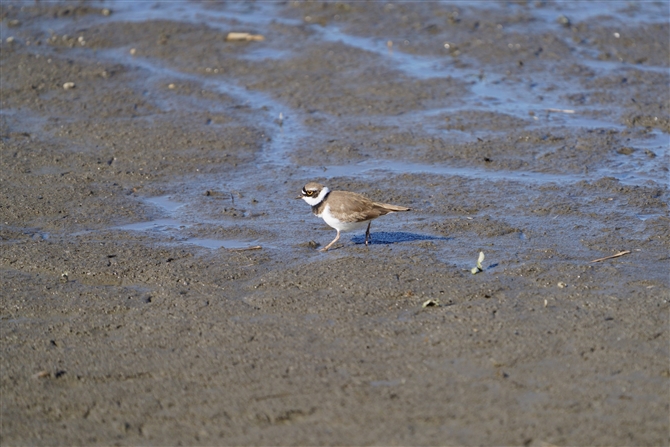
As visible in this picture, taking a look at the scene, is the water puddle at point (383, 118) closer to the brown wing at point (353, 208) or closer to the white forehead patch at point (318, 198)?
the brown wing at point (353, 208)

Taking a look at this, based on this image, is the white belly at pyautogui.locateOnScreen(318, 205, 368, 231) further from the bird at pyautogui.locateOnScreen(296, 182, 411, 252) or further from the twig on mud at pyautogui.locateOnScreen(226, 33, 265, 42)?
the twig on mud at pyautogui.locateOnScreen(226, 33, 265, 42)

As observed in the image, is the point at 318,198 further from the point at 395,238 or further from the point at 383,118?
the point at 383,118

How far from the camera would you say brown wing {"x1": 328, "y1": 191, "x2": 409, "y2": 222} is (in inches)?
306

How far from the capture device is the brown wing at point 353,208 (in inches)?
306

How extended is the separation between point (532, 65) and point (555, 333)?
8.31m

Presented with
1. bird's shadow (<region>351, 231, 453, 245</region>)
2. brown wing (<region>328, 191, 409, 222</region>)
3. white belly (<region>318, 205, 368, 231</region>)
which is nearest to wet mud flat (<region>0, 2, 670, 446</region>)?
bird's shadow (<region>351, 231, 453, 245</region>)

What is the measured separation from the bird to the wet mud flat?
29 cm

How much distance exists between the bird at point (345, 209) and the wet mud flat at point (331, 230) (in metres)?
0.29

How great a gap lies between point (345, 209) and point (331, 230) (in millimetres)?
884

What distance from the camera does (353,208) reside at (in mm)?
7785

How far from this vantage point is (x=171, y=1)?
16594 mm

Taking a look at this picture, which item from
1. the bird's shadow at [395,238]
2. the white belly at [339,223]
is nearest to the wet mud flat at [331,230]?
the bird's shadow at [395,238]

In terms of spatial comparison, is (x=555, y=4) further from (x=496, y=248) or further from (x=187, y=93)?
(x=496, y=248)

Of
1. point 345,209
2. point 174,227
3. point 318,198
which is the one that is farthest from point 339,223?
point 174,227
